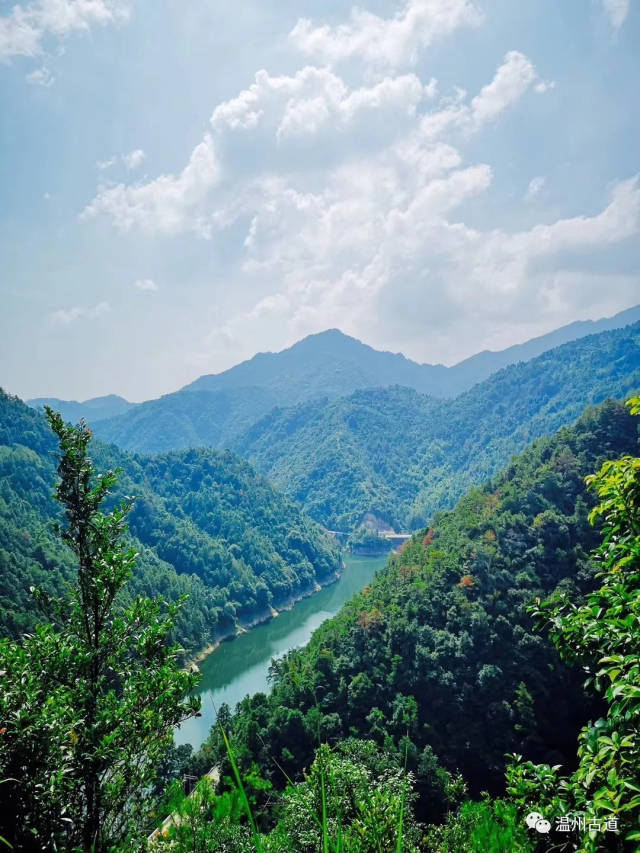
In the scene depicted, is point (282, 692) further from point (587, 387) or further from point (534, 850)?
point (587, 387)

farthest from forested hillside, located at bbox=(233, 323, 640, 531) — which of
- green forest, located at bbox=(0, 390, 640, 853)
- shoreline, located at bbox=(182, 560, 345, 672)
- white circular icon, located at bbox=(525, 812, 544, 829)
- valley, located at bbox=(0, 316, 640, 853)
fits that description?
white circular icon, located at bbox=(525, 812, 544, 829)

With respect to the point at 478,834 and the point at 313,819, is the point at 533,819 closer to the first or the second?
the point at 478,834

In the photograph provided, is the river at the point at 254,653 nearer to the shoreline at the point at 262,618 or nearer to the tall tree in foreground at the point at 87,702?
the shoreline at the point at 262,618

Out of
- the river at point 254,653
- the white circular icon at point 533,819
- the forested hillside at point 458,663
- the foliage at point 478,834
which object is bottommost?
the river at point 254,653

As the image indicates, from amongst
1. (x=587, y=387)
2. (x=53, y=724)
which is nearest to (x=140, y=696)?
(x=53, y=724)

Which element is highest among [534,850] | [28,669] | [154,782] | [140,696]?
[28,669]

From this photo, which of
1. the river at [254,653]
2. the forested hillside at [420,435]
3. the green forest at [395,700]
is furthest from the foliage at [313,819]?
the forested hillside at [420,435]
